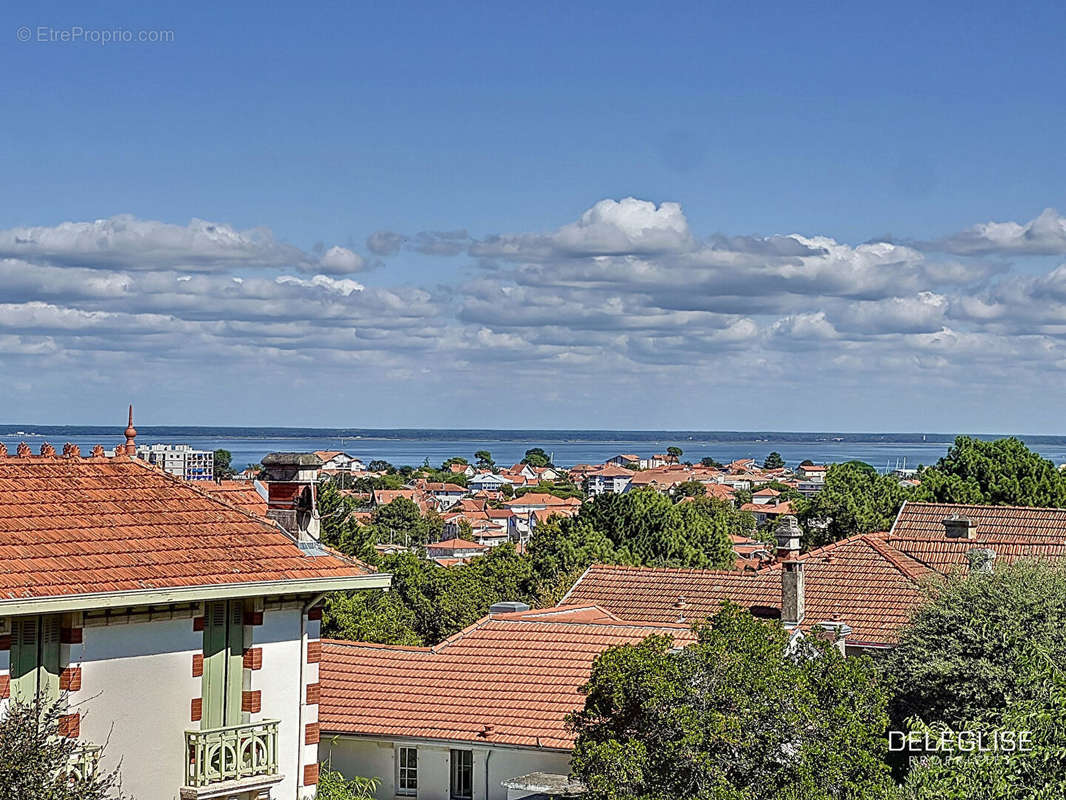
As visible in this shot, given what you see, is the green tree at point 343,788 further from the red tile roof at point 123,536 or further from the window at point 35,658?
the window at point 35,658

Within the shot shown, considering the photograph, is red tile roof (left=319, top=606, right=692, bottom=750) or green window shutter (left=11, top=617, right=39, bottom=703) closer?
green window shutter (left=11, top=617, right=39, bottom=703)

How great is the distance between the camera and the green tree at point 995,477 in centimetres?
6612

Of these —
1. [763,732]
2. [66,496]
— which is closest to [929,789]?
[763,732]

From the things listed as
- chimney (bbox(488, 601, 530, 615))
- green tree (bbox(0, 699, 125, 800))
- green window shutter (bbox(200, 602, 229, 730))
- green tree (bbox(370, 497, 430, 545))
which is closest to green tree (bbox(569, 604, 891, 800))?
green window shutter (bbox(200, 602, 229, 730))

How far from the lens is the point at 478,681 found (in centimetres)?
2714

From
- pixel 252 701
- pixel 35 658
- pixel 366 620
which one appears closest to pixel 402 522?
pixel 366 620

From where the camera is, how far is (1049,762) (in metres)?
17.6

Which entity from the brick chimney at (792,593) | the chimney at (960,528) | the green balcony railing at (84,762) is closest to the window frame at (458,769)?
the brick chimney at (792,593)

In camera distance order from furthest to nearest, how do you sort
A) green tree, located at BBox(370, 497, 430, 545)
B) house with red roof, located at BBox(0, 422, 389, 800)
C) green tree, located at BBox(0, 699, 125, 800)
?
green tree, located at BBox(370, 497, 430, 545) → house with red roof, located at BBox(0, 422, 389, 800) → green tree, located at BBox(0, 699, 125, 800)

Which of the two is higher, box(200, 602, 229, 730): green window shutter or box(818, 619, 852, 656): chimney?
box(200, 602, 229, 730): green window shutter

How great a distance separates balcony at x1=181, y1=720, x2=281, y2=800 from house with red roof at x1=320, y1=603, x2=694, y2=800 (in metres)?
6.89

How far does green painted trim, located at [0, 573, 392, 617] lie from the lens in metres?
15.6

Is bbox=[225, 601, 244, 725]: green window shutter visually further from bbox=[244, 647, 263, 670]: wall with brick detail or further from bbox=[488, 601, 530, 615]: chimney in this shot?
bbox=[488, 601, 530, 615]: chimney

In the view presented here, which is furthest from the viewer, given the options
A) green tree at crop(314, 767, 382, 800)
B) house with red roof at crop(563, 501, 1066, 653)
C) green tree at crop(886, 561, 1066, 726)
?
house with red roof at crop(563, 501, 1066, 653)
